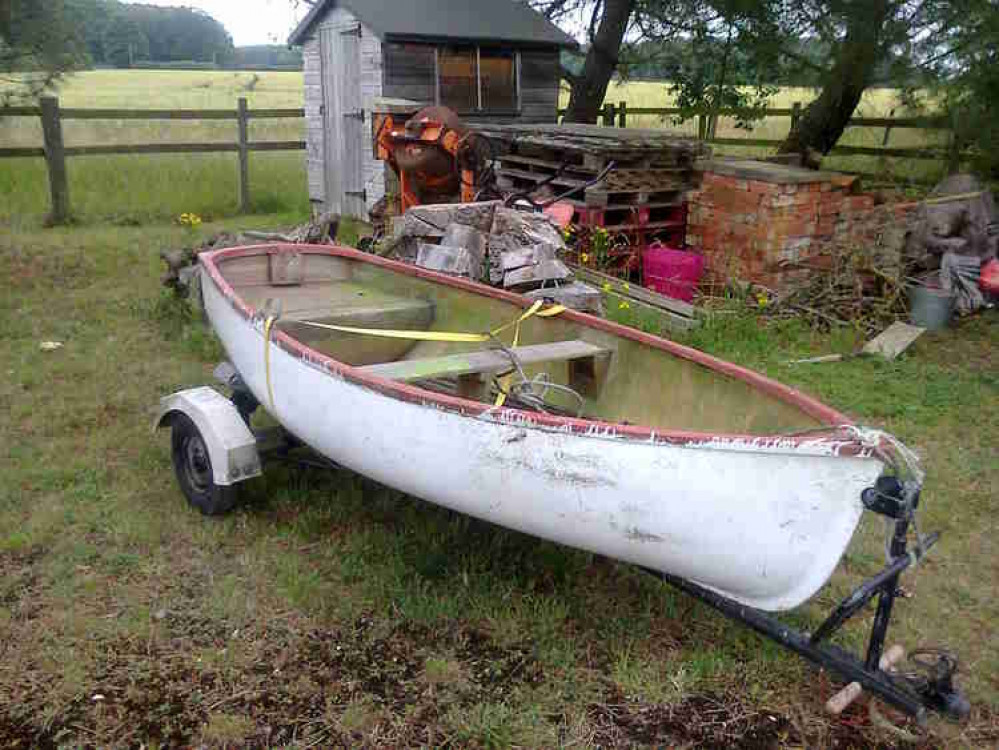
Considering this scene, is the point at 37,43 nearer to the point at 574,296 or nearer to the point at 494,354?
the point at 574,296

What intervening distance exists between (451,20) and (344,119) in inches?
79.6

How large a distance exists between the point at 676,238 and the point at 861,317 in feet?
6.82

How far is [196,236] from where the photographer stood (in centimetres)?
1116

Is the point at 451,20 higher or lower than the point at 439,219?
higher

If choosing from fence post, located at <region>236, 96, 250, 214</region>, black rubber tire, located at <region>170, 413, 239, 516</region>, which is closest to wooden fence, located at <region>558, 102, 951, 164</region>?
fence post, located at <region>236, 96, 250, 214</region>

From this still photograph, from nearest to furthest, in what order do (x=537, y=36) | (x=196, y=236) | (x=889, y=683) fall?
1. (x=889, y=683)
2. (x=196, y=236)
3. (x=537, y=36)

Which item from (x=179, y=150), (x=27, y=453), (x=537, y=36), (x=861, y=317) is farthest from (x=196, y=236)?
(x=861, y=317)


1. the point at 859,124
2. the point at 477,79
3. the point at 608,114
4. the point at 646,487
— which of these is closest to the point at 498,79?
→ the point at 477,79

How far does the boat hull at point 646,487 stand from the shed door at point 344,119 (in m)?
9.35

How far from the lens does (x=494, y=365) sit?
12.8 ft

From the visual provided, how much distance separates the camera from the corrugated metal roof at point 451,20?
1145 cm

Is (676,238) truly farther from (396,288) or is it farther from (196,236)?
(196,236)

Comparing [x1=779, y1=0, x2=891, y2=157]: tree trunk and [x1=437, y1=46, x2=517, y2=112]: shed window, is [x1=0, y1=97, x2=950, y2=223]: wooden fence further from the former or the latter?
[x1=437, y1=46, x2=517, y2=112]: shed window

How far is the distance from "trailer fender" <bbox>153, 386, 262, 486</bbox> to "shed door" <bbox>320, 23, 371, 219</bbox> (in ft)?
27.0
